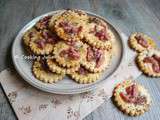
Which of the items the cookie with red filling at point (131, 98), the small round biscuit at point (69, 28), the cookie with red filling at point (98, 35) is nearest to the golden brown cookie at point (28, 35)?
the small round biscuit at point (69, 28)

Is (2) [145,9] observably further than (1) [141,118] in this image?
Yes

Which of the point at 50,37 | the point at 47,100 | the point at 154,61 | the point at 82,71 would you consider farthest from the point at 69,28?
the point at 154,61

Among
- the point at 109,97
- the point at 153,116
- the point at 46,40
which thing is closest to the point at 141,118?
the point at 153,116

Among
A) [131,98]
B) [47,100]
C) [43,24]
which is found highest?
[43,24]

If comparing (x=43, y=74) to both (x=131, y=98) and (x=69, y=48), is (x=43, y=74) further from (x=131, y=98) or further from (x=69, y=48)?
(x=131, y=98)

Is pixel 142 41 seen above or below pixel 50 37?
above

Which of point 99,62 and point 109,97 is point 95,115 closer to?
point 109,97
